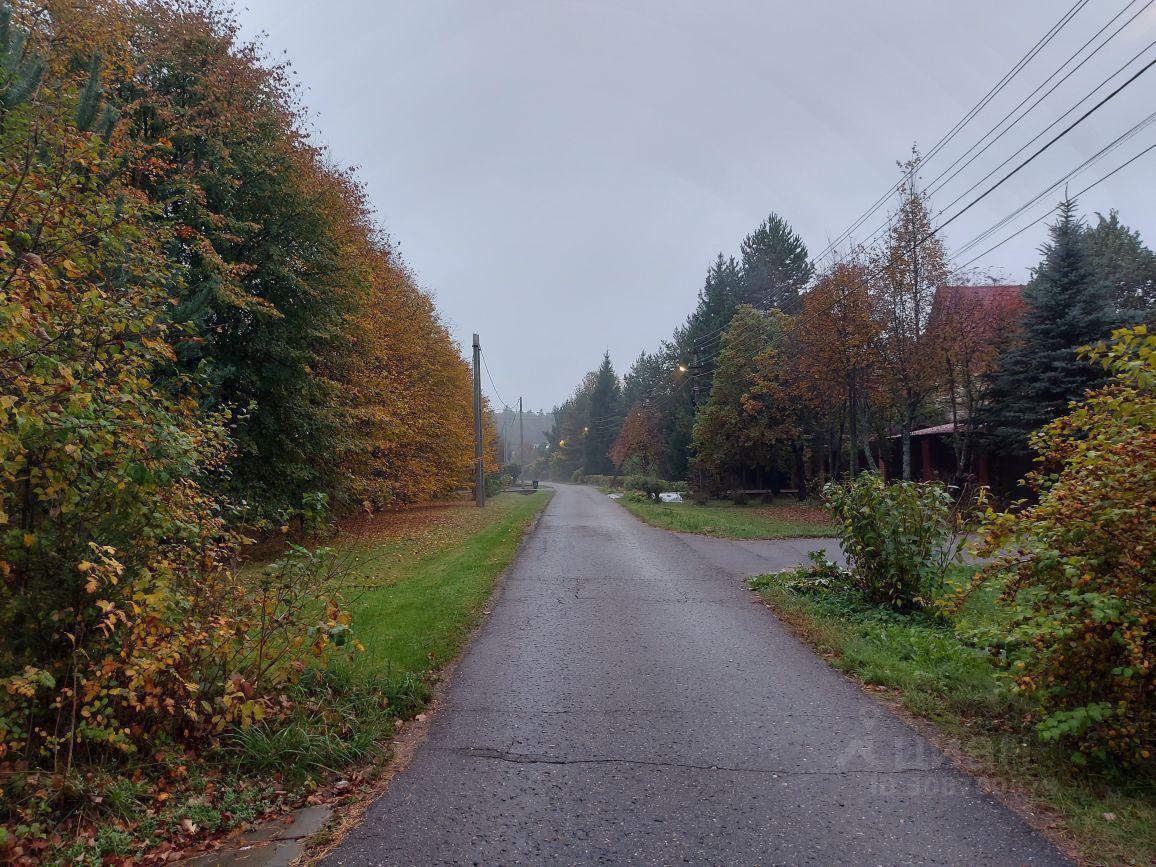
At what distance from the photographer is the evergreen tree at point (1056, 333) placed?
54.7 ft

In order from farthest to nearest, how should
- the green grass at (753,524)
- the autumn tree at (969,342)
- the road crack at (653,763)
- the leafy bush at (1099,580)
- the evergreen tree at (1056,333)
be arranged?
the autumn tree at (969,342) < the evergreen tree at (1056,333) < the green grass at (753,524) < the road crack at (653,763) < the leafy bush at (1099,580)

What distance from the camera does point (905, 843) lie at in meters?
2.94

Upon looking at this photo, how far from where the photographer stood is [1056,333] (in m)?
17.0

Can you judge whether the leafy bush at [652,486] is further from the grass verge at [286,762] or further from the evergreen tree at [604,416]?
the evergreen tree at [604,416]

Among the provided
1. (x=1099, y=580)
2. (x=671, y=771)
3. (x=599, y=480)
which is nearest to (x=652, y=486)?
(x=671, y=771)

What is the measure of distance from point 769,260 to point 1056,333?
26.5 meters

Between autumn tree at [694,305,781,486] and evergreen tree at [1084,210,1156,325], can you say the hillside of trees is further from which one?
evergreen tree at [1084,210,1156,325]

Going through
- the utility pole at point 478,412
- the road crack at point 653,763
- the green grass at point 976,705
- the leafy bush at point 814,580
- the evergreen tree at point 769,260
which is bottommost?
the road crack at point 653,763

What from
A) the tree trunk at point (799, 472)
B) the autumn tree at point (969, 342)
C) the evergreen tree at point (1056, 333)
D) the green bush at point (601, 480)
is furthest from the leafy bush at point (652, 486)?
the evergreen tree at point (1056, 333)

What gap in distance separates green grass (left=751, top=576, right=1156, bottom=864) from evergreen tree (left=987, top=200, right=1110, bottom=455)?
39.9 ft

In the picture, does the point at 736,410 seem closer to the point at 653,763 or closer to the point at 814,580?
the point at 814,580

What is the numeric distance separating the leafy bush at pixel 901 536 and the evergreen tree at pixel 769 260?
34.2m

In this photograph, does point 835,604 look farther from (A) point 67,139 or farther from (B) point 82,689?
(A) point 67,139

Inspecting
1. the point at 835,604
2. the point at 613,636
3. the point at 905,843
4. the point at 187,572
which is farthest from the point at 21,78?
the point at 835,604
